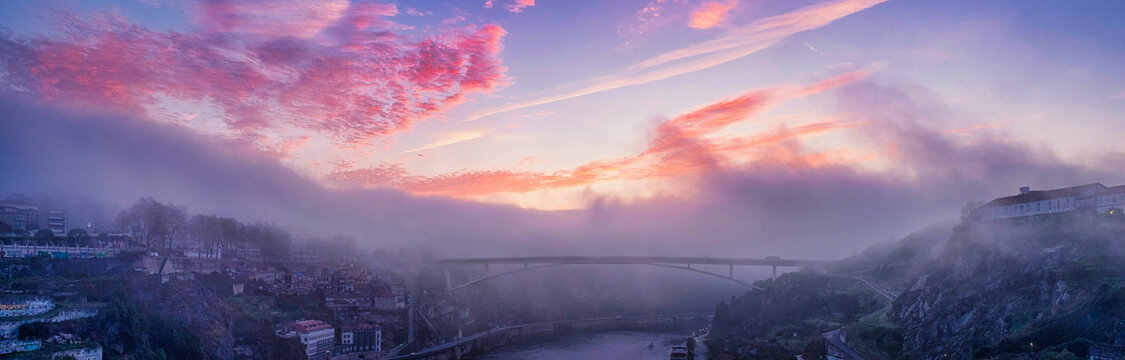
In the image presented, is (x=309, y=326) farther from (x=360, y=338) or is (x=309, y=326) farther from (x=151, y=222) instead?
(x=151, y=222)

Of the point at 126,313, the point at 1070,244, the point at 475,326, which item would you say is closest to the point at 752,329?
the point at 1070,244

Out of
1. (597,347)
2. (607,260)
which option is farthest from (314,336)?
(607,260)

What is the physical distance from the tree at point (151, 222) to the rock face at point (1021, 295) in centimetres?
5339

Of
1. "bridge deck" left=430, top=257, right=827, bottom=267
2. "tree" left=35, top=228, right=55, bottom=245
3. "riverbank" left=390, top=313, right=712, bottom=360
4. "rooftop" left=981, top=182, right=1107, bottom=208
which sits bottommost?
"riverbank" left=390, top=313, right=712, bottom=360

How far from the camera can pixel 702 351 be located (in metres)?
54.9

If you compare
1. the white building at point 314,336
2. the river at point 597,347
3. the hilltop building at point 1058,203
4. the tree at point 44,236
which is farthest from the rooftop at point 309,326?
the hilltop building at point 1058,203

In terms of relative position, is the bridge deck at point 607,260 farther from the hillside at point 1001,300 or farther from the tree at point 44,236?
the tree at point 44,236

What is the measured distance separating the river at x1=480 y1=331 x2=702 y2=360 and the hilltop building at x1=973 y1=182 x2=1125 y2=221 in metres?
26.2

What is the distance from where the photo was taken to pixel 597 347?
6956cm

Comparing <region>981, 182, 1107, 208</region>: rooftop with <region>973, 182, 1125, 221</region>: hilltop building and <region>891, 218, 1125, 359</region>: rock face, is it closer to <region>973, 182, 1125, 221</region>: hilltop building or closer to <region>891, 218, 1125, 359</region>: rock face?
<region>973, 182, 1125, 221</region>: hilltop building

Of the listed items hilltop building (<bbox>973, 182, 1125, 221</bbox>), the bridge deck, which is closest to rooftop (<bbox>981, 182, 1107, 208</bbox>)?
hilltop building (<bbox>973, 182, 1125, 221</bbox>)

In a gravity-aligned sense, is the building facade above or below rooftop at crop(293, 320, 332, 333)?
below

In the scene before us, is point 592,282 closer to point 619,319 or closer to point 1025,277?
point 619,319

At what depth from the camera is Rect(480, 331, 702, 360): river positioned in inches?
2415
